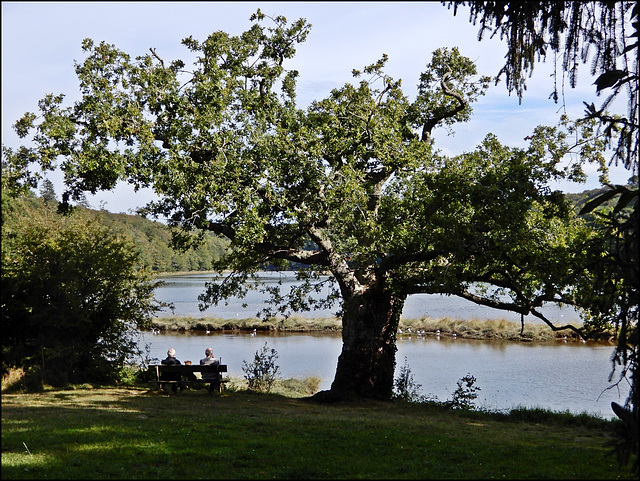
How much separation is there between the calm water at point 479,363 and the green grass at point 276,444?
5.65m

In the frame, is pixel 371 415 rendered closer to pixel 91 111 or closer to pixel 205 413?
pixel 205 413

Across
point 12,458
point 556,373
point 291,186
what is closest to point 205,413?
point 12,458

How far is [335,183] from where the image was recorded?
14.3m

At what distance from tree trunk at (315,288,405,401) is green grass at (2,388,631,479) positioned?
91.6 inches

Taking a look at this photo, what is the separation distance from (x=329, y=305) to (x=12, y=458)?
29.8 ft

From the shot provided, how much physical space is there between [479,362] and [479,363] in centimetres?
31

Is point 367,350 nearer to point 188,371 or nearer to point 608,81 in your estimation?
point 188,371

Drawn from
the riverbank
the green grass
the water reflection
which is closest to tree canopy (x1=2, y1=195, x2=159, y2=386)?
the green grass

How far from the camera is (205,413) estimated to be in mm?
11477

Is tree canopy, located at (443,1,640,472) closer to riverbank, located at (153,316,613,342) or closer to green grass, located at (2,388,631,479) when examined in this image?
green grass, located at (2,388,631,479)

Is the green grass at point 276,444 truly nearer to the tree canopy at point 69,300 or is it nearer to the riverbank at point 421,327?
the tree canopy at point 69,300

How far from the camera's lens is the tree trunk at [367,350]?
1524 cm

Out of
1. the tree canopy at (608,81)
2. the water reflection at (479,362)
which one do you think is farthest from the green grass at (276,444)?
the water reflection at (479,362)

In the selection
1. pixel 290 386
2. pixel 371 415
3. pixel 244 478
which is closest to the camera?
pixel 244 478
